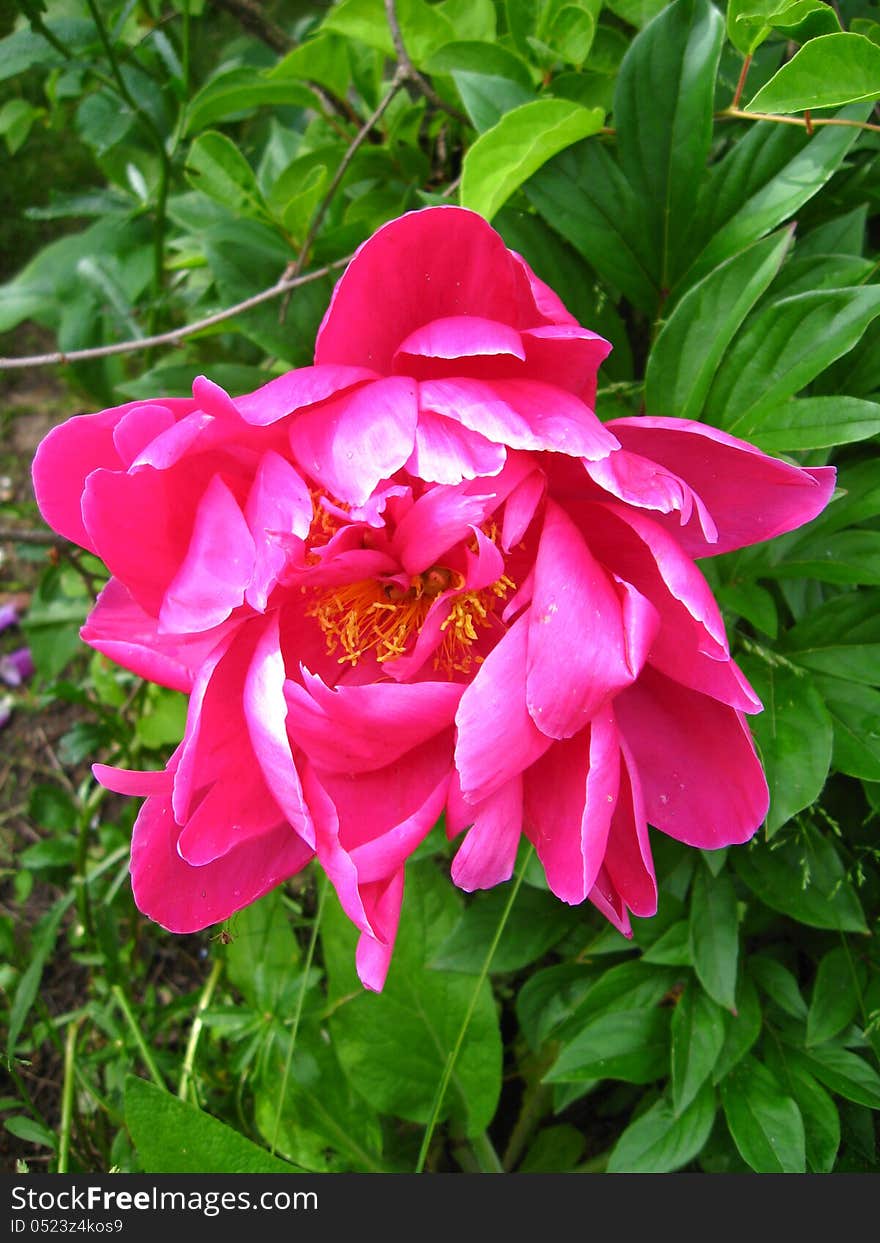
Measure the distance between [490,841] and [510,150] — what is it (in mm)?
514

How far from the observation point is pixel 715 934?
928 mm

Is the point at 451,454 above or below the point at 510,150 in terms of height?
below

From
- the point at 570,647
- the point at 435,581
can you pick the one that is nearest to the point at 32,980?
the point at 435,581

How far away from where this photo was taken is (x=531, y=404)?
2.26 feet

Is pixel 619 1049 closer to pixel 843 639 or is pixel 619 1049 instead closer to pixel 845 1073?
pixel 845 1073

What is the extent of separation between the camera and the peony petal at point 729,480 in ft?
2.25

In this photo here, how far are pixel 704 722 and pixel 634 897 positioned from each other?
13 cm

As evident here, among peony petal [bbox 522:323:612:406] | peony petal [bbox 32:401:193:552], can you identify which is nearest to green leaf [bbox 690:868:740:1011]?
peony petal [bbox 522:323:612:406]

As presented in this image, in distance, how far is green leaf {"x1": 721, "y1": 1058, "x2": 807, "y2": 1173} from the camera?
33.8 inches

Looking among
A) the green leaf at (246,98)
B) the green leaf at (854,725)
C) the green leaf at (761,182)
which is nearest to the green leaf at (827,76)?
the green leaf at (761,182)

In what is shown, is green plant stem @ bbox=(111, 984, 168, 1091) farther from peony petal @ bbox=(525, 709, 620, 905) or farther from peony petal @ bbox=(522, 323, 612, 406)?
peony petal @ bbox=(522, 323, 612, 406)

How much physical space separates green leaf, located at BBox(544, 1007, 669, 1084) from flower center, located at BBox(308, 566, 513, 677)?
1.29 ft

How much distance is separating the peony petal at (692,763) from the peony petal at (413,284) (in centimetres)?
30

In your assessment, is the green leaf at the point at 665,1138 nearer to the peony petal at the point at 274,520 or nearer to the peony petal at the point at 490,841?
the peony petal at the point at 490,841
